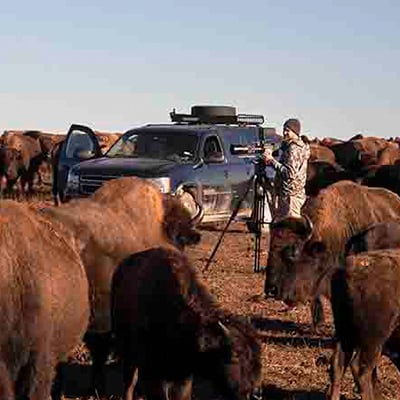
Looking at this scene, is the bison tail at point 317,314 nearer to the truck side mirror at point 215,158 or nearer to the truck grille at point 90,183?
the truck grille at point 90,183

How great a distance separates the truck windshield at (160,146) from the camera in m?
17.4

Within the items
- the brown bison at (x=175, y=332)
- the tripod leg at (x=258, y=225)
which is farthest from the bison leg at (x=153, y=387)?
the tripod leg at (x=258, y=225)

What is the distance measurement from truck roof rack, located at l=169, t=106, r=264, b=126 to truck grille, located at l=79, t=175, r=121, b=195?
12.4ft

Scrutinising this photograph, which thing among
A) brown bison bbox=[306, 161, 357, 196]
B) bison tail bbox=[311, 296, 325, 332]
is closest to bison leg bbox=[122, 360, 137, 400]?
bison tail bbox=[311, 296, 325, 332]

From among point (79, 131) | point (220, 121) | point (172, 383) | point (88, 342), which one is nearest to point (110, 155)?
point (79, 131)

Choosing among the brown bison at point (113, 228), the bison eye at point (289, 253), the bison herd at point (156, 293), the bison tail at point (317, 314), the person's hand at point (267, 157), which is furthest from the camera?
the person's hand at point (267, 157)

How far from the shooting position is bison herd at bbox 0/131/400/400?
649 cm

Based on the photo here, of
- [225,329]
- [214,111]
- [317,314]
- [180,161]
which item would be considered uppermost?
[214,111]

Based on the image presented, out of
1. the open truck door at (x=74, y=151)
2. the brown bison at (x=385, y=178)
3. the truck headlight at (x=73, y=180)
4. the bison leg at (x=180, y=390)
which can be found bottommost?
the bison leg at (x=180, y=390)

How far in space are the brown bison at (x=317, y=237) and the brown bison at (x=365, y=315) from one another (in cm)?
228

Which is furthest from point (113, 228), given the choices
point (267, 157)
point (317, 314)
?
point (267, 157)

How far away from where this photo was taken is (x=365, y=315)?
7871mm

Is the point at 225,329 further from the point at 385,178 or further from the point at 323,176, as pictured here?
the point at 323,176

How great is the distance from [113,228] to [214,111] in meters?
13.0
